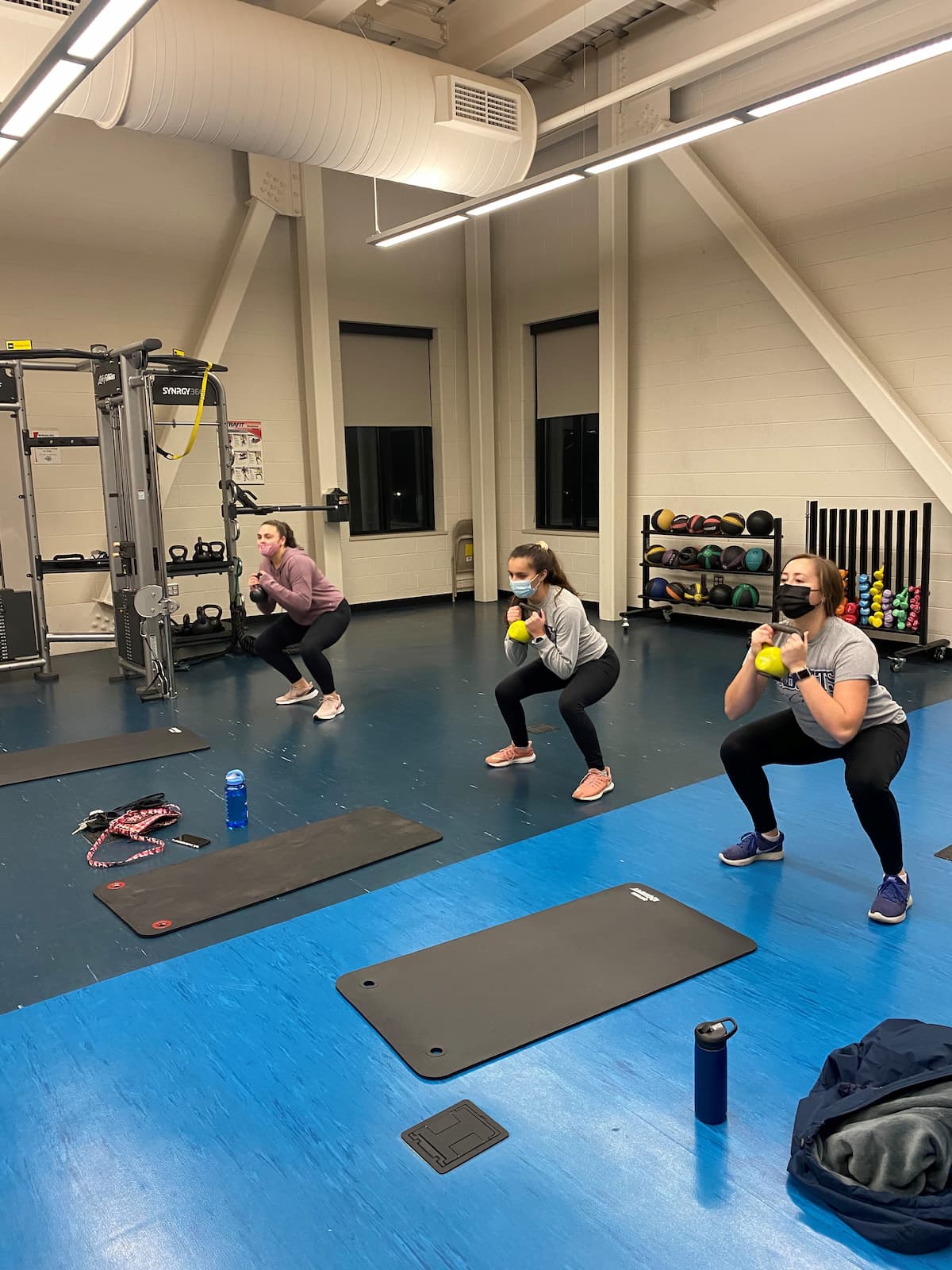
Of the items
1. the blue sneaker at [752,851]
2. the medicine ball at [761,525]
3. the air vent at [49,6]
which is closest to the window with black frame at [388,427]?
the medicine ball at [761,525]

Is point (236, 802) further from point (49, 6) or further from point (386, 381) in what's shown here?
point (386, 381)

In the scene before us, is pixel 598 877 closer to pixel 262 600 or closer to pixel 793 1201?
pixel 793 1201

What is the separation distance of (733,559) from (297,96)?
4.47 meters

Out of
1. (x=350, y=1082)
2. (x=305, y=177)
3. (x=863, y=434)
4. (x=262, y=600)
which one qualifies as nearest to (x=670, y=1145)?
(x=350, y=1082)

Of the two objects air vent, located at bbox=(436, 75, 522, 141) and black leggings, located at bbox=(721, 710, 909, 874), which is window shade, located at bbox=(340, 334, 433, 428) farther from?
black leggings, located at bbox=(721, 710, 909, 874)

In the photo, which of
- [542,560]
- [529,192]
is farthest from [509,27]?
[542,560]

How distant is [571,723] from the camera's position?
3.98 meters

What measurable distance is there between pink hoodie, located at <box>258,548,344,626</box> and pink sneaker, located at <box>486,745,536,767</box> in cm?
163

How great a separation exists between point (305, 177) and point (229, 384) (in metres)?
1.98

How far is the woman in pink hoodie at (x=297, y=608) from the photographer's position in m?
5.41

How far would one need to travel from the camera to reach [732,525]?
741cm

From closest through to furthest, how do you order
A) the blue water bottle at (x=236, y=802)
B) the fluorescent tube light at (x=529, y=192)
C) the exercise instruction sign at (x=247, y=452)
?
the blue water bottle at (x=236, y=802) → the fluorescent tube light at (x=529, y=192) → the exercise instruction sign at (x=247, y=452)

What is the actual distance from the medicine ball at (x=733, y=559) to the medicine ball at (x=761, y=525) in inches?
7.7

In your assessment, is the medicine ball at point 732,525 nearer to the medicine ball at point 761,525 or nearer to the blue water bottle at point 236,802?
the medicine ball at point 761,525
